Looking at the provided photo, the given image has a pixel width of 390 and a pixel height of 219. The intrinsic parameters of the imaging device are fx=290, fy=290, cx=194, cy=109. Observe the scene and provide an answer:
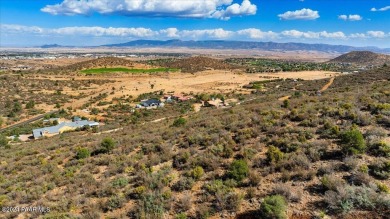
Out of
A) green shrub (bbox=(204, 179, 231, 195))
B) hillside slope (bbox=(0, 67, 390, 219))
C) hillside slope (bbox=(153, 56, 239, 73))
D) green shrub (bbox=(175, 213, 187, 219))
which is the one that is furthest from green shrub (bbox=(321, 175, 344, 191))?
hillside slope (bbox=(153, 56, 239, 73))

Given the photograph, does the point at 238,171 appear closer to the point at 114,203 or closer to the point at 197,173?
the point at 197,173

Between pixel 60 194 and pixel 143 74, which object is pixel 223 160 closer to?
pixel 60 194

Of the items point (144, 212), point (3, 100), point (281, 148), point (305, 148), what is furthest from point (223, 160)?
point (3, 100)

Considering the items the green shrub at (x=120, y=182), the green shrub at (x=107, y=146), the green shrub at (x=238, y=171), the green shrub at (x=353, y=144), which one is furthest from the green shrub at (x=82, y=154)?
the green shrub at (x=353, y=144)

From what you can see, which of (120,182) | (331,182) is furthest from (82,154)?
(331,182)

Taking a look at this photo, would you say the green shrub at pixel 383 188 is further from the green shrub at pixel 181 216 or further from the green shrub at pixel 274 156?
the green shrub at pixel 181 216
